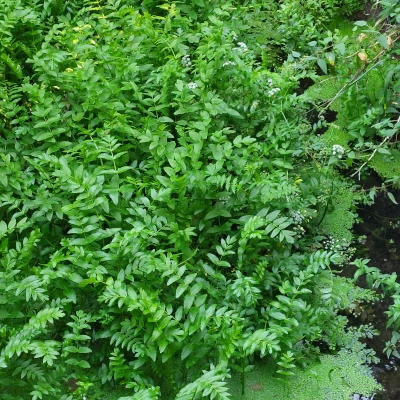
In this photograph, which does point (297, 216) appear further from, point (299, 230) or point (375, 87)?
point (375, 87)

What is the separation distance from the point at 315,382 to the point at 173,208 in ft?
3.63

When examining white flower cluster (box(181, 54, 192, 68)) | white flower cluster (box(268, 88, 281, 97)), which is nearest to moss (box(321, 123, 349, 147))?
white flower cluster (box(268, 88, 281, 97))

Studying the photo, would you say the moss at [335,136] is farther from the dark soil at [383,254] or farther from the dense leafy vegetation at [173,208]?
the dark soil at [383,254]

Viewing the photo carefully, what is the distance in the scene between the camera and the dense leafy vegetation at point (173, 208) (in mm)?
2664

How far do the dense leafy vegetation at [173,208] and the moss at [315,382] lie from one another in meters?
0.01

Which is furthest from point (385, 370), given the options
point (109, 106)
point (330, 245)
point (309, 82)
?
point (309, 82)

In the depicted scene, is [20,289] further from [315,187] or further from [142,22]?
[142,22]

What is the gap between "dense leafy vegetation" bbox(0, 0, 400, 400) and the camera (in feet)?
8.74

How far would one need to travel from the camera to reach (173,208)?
2955 mm

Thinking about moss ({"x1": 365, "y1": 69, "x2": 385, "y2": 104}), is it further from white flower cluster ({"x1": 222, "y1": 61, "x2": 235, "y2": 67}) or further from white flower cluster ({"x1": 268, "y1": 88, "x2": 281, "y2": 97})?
white flower cluster ({"x1": 222, "y1": 61, "x2": 235, "y2": 67})

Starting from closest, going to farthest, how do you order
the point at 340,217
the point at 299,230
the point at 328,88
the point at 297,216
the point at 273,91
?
the point at 297,216 → the point at 299,230 → the point at 273,91 → the point at 340,217 → the point at 328,88

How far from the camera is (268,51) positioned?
178 inches

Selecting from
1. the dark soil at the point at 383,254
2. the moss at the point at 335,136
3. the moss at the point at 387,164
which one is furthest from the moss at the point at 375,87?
the dark soil at the point at 383,254

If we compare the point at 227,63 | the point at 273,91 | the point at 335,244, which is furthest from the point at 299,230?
the point at 227,63
